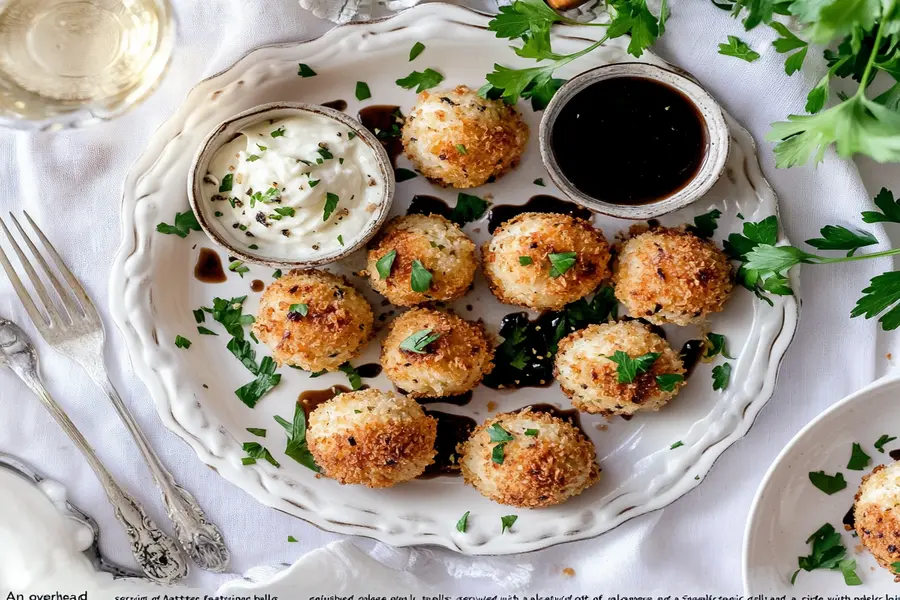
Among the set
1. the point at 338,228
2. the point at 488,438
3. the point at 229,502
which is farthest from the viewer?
the point at 229,502

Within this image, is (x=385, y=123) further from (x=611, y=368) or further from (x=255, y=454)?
(x=255, y=454)

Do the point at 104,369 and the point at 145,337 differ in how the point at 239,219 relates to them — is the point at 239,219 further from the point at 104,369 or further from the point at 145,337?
the point at 104,369

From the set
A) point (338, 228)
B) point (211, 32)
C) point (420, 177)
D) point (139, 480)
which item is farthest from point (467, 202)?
point (139, 480)

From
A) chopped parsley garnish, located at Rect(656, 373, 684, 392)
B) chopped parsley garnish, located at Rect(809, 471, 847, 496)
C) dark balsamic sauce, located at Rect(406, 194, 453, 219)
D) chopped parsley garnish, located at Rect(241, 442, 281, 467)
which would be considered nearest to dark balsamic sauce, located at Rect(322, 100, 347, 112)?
dark balsamic sauce, located at Rect(406, 194, 453, 219)

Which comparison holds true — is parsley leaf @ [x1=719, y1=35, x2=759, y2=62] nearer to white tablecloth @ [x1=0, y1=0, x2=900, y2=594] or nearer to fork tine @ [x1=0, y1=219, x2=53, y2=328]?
white tablecloth @ [x1=0, y1=0, x2=900, y2=594]

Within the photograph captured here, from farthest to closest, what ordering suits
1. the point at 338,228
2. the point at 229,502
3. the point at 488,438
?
1. the point at 229,502
2. the point at 488,438
3. the point at 338,228

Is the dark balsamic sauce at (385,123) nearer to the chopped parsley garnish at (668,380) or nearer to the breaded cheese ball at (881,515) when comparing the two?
the chopped parsley garnish at (668,380)

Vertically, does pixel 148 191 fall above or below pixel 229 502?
above
